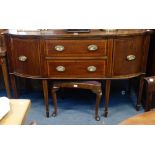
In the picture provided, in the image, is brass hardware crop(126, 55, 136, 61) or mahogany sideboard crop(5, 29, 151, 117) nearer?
mahogany sideboard crop(5, 29, 151, 117)

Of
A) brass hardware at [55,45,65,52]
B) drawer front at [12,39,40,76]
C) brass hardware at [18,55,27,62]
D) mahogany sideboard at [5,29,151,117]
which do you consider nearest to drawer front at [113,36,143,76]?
mahogany sideboard at [5,29,151,117]

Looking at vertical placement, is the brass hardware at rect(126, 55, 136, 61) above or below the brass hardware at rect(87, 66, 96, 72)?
above

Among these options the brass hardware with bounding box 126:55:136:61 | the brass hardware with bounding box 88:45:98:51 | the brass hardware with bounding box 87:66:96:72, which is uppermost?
the brass hardware with bounding box 88:45:98:51

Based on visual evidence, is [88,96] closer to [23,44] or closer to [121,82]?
[121,82]

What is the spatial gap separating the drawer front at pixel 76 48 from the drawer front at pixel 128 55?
0.41 ft

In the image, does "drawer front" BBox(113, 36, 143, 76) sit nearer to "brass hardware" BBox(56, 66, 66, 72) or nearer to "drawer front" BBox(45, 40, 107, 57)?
"drawer front" BBox(45, 40, 107, 57)

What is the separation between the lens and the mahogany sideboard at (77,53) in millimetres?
1722

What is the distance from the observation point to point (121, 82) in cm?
246

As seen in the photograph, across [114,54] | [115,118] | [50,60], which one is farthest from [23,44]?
[115,118]

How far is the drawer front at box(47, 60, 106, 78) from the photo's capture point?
1.80m

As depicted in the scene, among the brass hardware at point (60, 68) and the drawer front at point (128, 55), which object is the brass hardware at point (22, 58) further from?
the drawer front at point (128, 55)

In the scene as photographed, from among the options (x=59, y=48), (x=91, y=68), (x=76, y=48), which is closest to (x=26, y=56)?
(x=59, y=48)

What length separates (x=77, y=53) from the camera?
1767 millimetres

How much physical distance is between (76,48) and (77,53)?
4 cm
